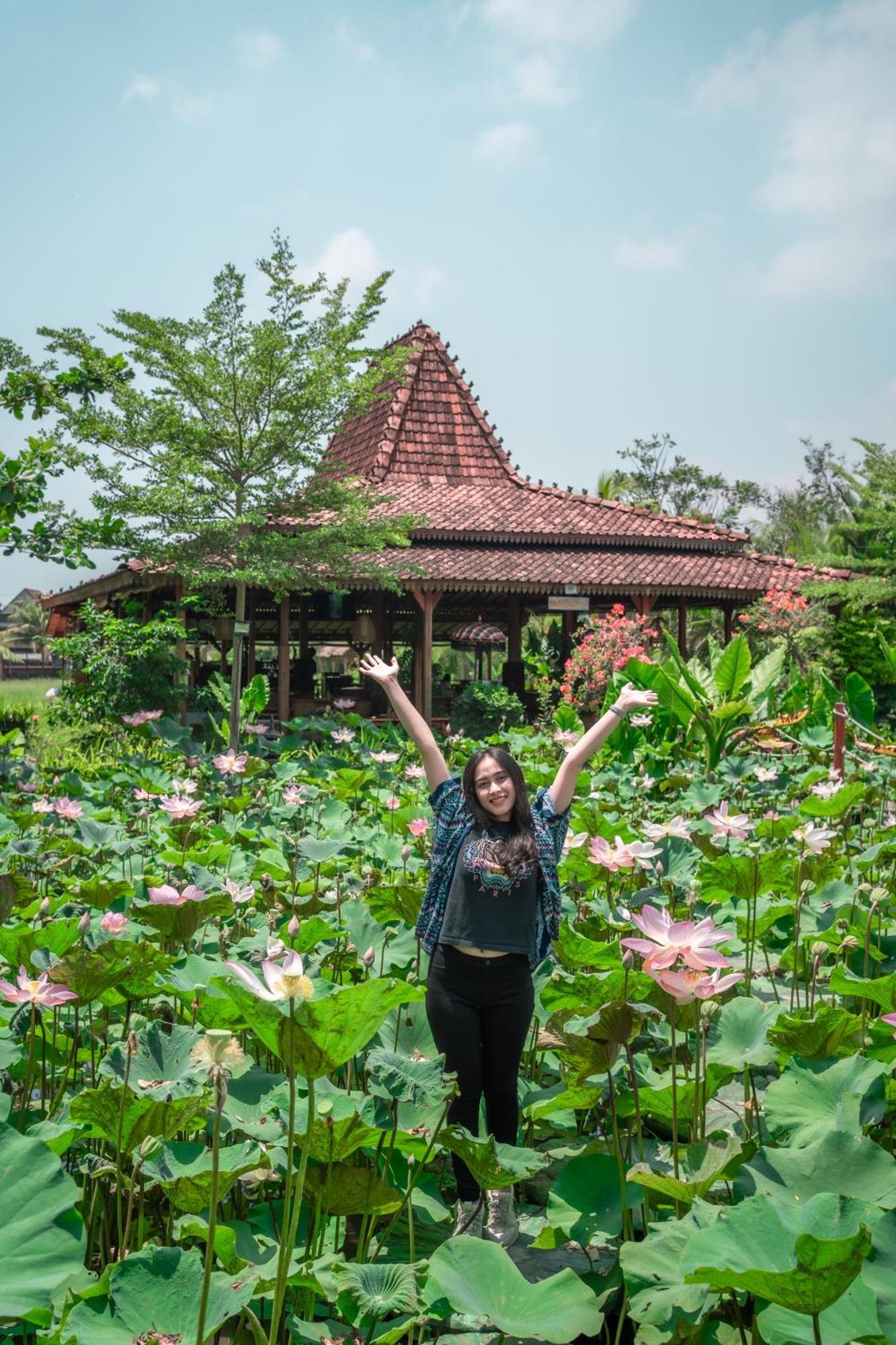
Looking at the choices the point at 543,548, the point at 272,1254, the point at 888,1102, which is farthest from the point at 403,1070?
the point at 543,548

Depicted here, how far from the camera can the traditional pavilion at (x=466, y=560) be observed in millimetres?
15531

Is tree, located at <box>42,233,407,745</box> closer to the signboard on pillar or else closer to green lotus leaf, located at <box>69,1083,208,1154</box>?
the signboard on pillar

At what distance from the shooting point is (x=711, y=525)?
18.8 meters

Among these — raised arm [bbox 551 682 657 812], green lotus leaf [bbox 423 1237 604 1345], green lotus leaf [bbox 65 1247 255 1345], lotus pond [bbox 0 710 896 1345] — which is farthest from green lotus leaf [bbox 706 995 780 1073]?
green lotus leaf [bbox 65 1247 255 1345]

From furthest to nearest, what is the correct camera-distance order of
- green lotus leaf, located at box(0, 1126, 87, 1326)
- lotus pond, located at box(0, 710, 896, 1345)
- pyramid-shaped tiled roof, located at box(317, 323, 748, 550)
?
1. pyramid-shaped tiled roof, located at box(317, 323, 748, 550)
2. lotus pond, located at box(0, 710, 896, 1345)
3. green lotus leaf, located at box(0, 1126, 87, 1326)

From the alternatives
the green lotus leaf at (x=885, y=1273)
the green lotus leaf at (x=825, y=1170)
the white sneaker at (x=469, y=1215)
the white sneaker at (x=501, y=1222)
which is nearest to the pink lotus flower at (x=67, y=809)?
the white sneaker at (x=469, y=1215)

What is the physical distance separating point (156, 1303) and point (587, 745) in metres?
1.76

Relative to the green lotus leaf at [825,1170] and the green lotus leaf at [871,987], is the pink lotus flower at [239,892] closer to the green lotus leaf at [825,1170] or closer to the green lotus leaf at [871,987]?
the green lotus leaf at [871,987]

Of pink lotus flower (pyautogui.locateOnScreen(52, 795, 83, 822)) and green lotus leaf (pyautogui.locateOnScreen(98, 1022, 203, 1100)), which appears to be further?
pink lotus flower (pyautogui.locateOnScreen(52, 795, 83, 822))

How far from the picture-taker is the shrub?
14078mm

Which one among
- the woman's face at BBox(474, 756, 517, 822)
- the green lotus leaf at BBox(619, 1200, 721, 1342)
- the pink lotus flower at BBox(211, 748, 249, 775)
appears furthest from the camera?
the pink lotus flower at BBox(211, 748, 249, 775)

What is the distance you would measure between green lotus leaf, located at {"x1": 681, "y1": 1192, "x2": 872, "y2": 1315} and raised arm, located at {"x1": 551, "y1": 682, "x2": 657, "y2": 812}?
1437 mm

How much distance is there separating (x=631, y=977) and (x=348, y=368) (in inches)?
389

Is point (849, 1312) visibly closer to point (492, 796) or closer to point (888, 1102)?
point (888, 1102)
